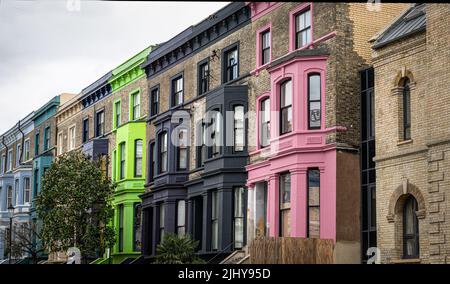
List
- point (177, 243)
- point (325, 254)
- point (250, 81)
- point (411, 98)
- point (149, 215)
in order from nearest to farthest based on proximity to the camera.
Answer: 1. point (325, 254)
2. point (411, 98)
3. point (177, 243)
4. point (250, 81)
5. point (149, 215)

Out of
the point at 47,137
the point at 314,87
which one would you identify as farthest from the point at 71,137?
the point at 314,87

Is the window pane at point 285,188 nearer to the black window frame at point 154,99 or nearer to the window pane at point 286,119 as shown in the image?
the window pane at point 286,119

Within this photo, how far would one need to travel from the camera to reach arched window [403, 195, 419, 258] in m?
19.4

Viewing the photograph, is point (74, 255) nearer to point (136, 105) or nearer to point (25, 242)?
point (25, 242)

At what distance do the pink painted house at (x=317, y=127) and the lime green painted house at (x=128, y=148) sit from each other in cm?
Answer: 606

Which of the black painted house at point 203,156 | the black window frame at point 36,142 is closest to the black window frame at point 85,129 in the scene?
the black window frame at point 36,142

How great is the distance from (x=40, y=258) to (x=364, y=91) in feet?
31.1

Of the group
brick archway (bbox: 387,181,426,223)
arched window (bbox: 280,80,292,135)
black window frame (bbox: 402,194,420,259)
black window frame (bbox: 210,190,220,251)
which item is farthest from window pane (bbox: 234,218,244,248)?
black window frame (bbox: 402,194,420,259)

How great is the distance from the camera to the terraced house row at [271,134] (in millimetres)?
19703
